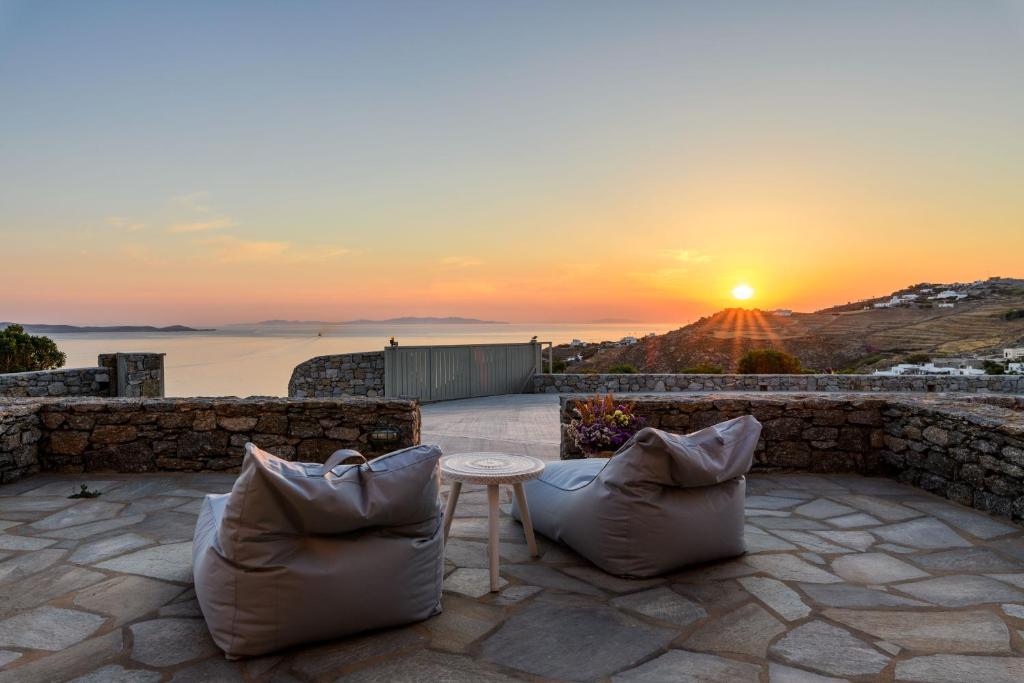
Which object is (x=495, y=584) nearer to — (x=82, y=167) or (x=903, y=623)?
(x=903, y=623)

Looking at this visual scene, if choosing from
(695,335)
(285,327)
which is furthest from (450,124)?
(285,327)

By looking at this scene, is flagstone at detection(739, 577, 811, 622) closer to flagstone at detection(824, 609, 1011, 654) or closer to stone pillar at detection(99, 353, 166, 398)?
flagstone at detection(824, 609, 1011, 654)

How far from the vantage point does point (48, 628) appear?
2361mm

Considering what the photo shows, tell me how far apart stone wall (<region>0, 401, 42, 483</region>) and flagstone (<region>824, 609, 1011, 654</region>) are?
587cm

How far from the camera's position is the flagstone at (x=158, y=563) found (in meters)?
2.91

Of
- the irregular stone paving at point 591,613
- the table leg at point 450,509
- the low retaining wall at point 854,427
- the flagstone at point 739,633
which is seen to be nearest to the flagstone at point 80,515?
the irregular stone paving at point 591,613

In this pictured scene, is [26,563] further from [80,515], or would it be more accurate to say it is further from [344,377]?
[344,377]

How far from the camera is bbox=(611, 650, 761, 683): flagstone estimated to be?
6.54 ft

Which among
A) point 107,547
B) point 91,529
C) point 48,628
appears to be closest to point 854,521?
point 48,628

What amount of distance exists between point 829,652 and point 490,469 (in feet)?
5.28

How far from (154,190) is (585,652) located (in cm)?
1076

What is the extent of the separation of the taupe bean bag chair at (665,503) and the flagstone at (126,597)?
6.65ft

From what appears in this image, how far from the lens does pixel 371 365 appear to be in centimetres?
1220

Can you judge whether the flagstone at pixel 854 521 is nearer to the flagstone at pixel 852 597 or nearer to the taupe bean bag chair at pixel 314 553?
the flagstone at pixel 852 597
